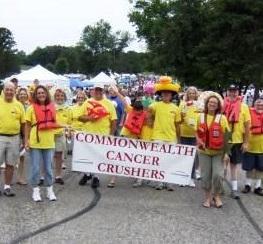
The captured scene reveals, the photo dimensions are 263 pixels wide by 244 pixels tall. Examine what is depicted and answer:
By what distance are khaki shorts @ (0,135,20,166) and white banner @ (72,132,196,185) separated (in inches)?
45.4

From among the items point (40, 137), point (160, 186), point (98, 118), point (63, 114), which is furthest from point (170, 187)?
point (40, 137)

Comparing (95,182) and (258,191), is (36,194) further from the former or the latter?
(258,191)

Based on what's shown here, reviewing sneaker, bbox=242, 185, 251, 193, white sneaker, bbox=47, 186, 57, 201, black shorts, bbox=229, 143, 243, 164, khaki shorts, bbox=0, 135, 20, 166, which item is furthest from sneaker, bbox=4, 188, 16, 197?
sneaker, bbox=242, 185, 251, 193

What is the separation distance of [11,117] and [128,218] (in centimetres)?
262

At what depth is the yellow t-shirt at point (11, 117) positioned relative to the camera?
955 centimetres

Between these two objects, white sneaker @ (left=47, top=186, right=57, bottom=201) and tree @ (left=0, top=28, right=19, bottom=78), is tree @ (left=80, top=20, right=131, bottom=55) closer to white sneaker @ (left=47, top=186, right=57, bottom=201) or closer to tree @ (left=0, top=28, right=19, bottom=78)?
tree @ (left=0, top=28, right=19, bottom=78)

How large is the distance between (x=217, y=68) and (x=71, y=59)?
12217 cm

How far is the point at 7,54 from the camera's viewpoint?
106000 millimetres

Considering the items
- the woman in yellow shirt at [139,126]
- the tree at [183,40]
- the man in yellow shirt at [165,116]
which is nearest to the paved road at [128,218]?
the man in yellow shirt at [165,116]

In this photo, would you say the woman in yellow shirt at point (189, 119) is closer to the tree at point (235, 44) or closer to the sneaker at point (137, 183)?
the sneaker at point (137, 183)

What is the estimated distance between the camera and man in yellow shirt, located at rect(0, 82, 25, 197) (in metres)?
9.57

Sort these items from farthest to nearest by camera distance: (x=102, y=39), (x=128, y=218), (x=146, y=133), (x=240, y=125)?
(x=102, y=39)
(x=146, y=133)
(x=240, y=125)
(x=128, y=218)

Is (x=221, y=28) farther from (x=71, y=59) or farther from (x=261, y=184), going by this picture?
(x=71, y=59)

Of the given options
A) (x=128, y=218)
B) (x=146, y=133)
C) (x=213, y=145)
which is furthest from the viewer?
(x=146, y=133)
